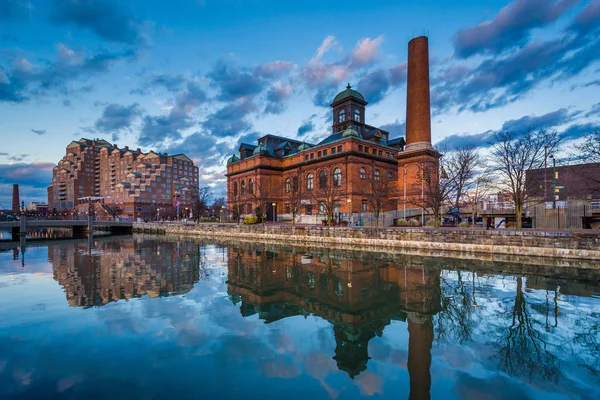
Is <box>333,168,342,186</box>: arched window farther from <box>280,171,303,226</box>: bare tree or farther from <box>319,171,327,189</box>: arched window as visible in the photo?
<box>280,171,303,226</box>: bare tree

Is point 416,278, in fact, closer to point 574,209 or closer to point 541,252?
point 541,252

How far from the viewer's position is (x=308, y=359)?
672 centimetres

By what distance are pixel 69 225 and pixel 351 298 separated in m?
61.2

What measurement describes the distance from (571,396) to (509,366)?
44.1 inches

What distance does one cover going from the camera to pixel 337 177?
46000mm

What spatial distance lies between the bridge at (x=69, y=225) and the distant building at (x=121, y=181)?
24454 mm

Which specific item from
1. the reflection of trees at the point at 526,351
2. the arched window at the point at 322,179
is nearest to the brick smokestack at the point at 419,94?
the arched window at the point at 322,179

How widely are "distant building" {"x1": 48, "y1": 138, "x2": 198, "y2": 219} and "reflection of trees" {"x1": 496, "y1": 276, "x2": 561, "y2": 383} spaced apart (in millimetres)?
95199

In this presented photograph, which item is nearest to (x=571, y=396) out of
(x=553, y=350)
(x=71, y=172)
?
(x=553, y=350)

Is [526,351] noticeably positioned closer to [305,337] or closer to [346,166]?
[305,337]

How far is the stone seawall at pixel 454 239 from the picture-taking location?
58.9 ft

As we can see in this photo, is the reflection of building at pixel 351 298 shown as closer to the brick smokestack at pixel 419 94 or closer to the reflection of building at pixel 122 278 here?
the reflection of building at pixel 122 278

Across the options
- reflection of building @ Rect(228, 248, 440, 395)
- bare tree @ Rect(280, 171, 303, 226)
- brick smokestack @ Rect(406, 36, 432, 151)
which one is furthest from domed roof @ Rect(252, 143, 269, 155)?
reflection of building @ Rect(228, 248, 440, 395)

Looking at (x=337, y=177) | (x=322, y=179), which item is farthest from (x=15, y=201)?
(x=337, y=177)
